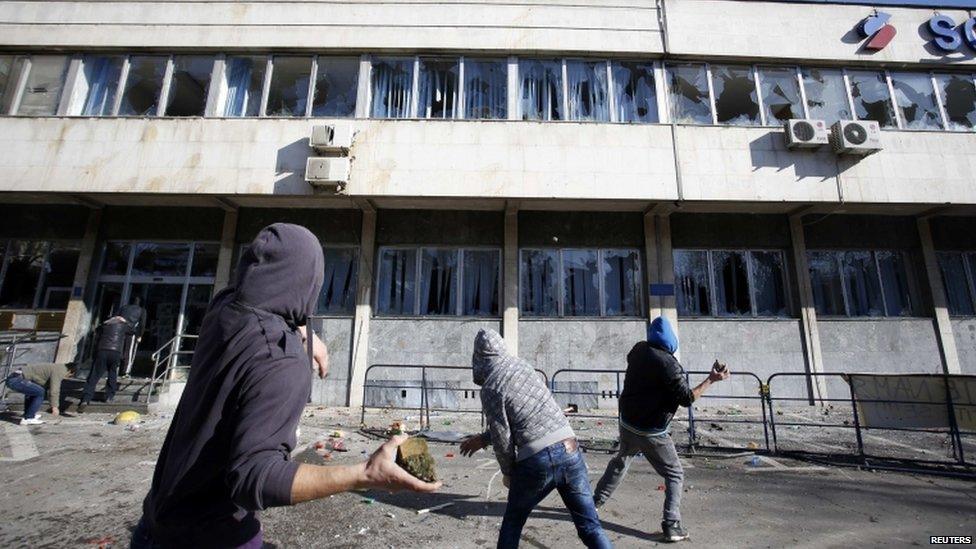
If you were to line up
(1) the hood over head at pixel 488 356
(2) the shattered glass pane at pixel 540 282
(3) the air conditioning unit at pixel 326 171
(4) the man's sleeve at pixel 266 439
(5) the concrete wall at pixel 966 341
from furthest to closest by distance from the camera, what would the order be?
(2) the shattered glass pane at pixel 540 282 → (5) the concrete wall at pixel 966 341 → (3) the air conditioning unit at pixel 326 171 → (1) the hood over head at pixel 488 356 → (4) the man's sleeve at pixel 266 439

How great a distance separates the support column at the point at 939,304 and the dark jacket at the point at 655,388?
11.9m

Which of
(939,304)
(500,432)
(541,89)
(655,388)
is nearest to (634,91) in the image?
(541,89)

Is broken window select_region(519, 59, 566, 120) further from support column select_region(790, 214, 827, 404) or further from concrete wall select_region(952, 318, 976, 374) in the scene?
concrete wall select_region(952, 318, 976, 374)

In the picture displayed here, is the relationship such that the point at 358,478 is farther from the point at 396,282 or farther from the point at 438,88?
the point at 438,88

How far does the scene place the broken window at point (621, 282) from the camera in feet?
38.2

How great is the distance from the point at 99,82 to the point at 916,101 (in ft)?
70.8

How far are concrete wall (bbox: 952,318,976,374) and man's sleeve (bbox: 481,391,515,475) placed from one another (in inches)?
564

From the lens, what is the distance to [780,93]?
Answer: 12.0 m

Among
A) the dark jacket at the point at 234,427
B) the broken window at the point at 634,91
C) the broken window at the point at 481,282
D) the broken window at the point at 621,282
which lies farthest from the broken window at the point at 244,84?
the dark jacket at the point at 234,427

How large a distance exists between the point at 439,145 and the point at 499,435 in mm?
9038

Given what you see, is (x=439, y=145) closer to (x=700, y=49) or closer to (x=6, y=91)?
(x=700, y=49)

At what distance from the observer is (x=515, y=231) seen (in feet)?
39.0

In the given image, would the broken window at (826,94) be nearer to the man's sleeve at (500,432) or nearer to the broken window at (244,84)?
the man's sleeve at (500,432)

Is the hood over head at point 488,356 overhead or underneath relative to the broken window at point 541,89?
underneath
